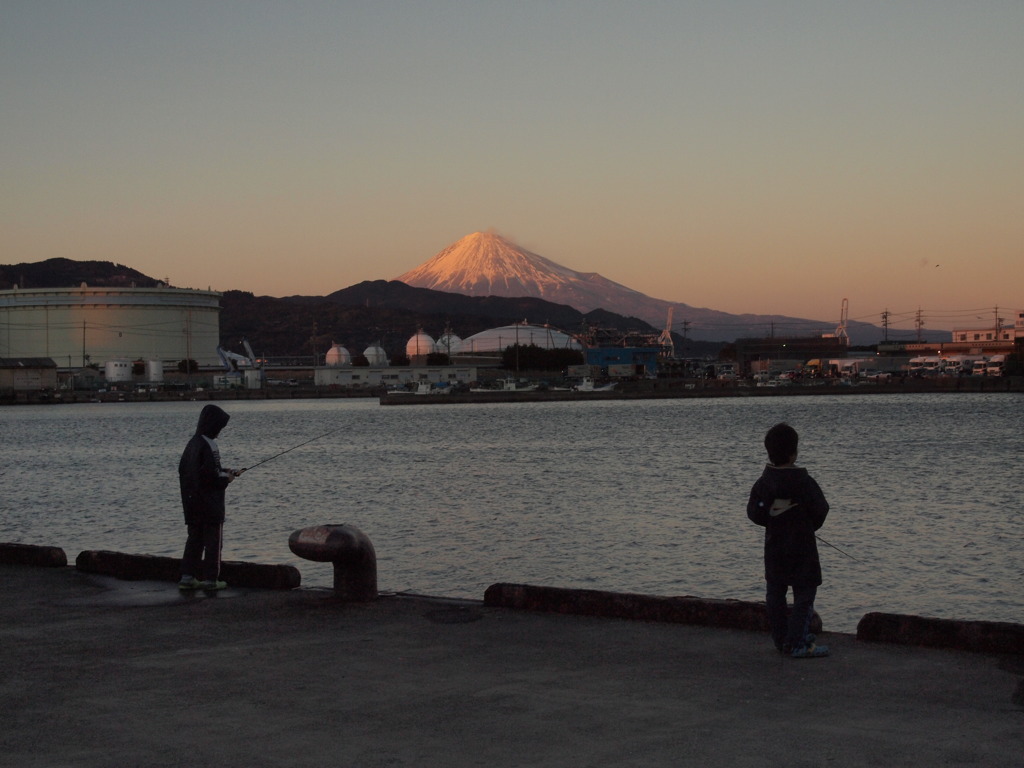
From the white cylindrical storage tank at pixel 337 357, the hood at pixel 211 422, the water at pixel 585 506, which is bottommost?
the water at pixel 585 506

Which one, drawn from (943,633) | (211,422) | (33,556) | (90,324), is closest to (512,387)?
(90,324)

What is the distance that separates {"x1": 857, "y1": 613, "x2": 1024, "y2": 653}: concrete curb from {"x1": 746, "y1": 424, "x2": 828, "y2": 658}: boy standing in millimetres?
679

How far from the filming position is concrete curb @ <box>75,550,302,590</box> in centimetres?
1084

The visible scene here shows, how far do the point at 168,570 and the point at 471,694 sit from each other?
5546 millimetres

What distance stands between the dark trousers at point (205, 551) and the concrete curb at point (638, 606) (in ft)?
8.24

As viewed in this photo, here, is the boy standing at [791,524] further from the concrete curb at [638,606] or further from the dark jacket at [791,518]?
the concrete curb at [638,606]

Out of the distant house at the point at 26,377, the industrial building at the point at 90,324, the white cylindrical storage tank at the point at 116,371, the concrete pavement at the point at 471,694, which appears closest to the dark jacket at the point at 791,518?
the concrete pavement at the point at 471,694

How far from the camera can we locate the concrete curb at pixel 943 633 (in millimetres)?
7406

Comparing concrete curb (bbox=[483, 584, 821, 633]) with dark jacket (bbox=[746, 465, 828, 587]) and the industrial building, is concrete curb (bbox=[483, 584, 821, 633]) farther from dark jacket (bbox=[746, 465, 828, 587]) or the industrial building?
A: the industrial building

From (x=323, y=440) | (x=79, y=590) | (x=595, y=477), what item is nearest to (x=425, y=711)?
(x=79, y=590)

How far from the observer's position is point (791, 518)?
7.31 metres

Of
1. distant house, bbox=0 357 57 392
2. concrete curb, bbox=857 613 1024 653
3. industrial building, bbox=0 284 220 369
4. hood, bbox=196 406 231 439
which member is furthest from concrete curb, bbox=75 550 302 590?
industrial building, bbox=0 284 220 369

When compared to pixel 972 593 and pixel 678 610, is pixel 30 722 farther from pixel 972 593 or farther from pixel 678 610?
pixel 972 593

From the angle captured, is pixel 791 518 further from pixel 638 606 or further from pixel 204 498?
pixel 204 498
